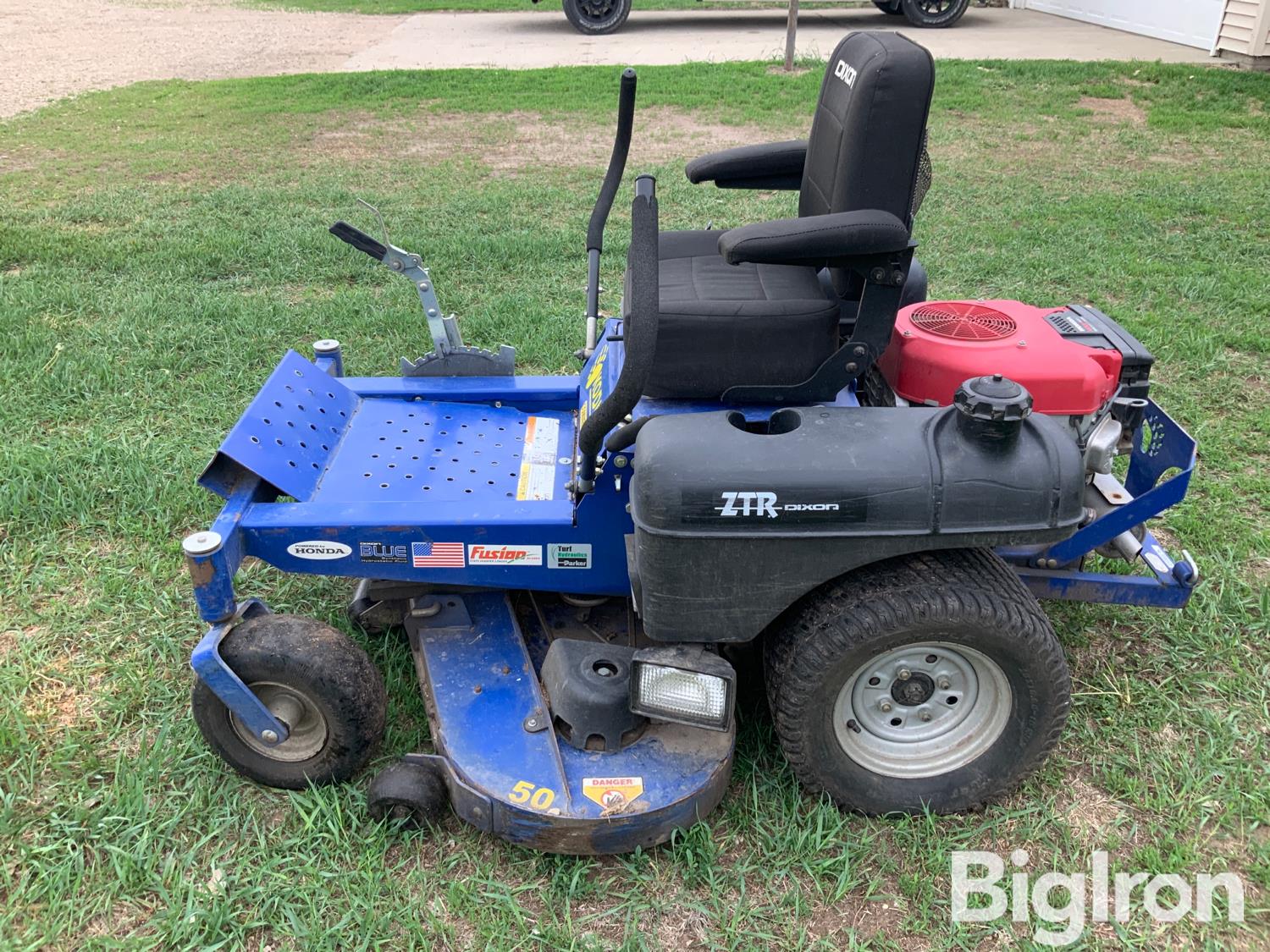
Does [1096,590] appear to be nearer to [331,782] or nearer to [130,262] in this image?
[331,782]

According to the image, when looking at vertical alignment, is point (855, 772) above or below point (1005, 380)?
below

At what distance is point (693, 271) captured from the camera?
2787mm

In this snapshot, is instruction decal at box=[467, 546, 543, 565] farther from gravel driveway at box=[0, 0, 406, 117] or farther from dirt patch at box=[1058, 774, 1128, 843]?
gravel driveway at box=[0, 0, 406, 117]

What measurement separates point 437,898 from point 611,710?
1.76 ft

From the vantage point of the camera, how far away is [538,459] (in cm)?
295

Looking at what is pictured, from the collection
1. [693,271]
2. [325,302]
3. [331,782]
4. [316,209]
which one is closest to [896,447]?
Result: [693,271]

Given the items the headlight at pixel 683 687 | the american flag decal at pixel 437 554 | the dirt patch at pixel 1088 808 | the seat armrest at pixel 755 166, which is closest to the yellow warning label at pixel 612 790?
the headlight at pixel 683 687

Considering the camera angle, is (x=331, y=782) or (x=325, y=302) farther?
(x=325, y=302)

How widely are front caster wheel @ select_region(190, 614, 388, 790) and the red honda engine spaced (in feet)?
5.00

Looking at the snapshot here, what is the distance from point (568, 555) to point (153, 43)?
43.2ft

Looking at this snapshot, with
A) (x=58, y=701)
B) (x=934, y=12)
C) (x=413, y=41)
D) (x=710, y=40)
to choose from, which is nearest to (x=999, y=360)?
(x=58, y=701)

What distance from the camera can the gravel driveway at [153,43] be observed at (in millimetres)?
10836

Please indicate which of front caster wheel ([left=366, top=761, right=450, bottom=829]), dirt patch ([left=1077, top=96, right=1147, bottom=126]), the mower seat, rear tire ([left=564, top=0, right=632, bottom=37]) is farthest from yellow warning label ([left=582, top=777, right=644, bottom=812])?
rear tire ([left=564, top=0, right=632, bottom=37])

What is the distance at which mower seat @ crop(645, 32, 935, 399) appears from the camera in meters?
2.25
